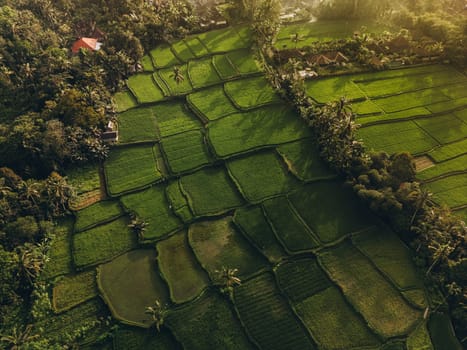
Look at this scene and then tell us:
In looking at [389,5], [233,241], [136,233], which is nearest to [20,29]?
[136,233]

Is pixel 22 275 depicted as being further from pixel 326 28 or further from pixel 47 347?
pixel 326 28

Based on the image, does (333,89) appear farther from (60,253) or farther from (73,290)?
(73,290)

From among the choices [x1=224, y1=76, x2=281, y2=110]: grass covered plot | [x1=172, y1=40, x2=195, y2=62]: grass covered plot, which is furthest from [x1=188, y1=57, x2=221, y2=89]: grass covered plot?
[x1=224, y1=76, x2=281, y2=110]: grass covered plot

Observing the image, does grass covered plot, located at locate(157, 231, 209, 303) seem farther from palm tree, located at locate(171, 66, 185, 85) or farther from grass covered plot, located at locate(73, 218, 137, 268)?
palm tree, located at locate(171, 66, 185, 85)

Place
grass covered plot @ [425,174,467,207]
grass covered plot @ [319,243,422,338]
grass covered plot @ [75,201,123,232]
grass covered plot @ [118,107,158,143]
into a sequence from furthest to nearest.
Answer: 1. grass covered plot @ [118,107,158,143]
2. grass covered plot @ [425,174,467,207]
3. grass covered plot @ [75,201,123,232]
4. grass covered plot @ [319,243,422,338]

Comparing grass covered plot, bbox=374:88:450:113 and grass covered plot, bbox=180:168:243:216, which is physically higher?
grass covered plot, bbox=374:88:450:113

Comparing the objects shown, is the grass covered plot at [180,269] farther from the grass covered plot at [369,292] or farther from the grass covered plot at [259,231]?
the grass covered plot at [369,292]

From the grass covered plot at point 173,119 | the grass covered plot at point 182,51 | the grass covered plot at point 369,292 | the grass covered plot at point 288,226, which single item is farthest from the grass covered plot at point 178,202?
→ the grass covered plot at point 182,51
